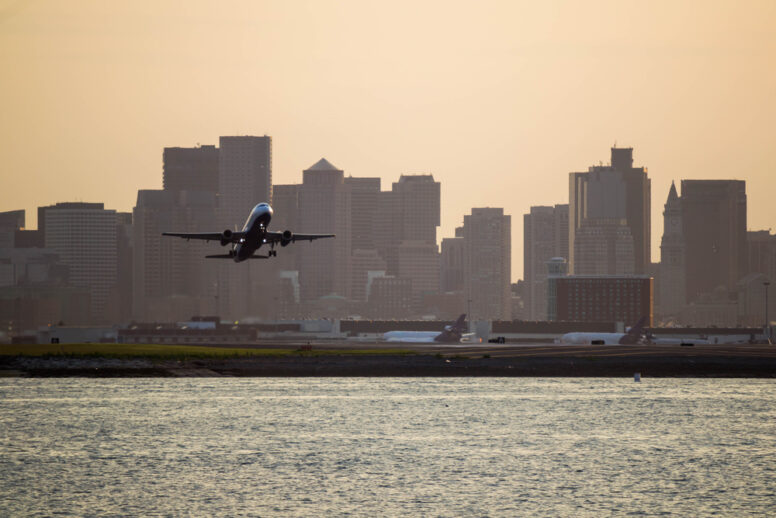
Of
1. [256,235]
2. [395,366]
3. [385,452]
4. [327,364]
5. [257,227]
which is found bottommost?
[385,452]

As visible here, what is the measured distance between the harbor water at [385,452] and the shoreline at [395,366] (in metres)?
11.3

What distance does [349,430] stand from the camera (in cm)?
9988

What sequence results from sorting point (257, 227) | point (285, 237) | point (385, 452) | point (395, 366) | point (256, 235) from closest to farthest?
1. point (385, 452)
2. point (285, 237)
3. point (257, 227)
4. point (256, 235)
5. point (395, 366)

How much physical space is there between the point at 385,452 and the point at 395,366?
245 ft

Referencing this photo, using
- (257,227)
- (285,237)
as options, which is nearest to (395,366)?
(257,227)

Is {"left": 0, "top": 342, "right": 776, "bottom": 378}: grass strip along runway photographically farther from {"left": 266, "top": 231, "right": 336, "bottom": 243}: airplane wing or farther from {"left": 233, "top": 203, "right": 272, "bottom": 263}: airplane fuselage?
{"left": 266, "top": 231, "right": 336, "bottom": 243}: airplane wing

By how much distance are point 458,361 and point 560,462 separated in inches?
3225

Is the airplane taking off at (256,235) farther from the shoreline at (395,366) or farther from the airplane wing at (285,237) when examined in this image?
the shoreline at (395,366)

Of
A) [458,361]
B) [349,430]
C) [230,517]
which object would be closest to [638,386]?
[458,361]

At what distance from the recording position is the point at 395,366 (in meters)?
162

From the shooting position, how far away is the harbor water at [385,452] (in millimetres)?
66125

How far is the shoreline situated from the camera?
502 feet

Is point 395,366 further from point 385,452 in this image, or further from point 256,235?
point 385,452

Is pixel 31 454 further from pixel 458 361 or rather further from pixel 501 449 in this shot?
pixel 458 361
